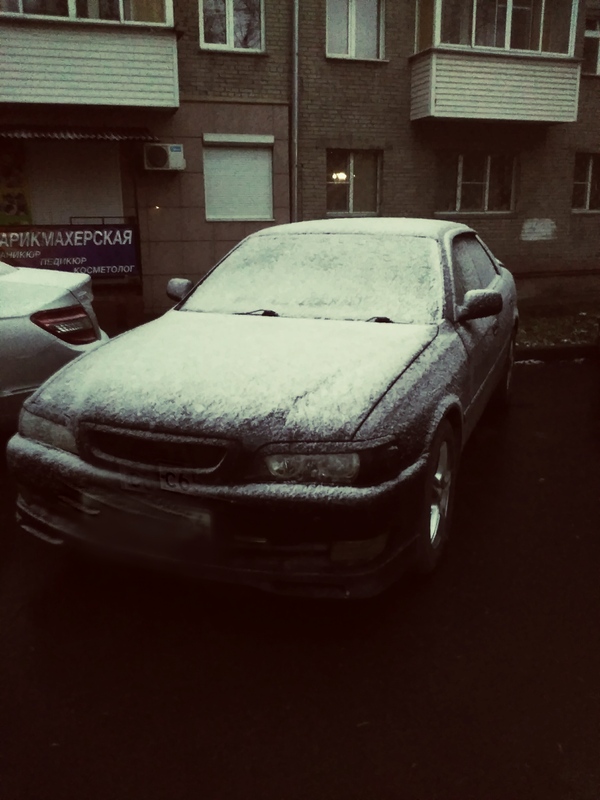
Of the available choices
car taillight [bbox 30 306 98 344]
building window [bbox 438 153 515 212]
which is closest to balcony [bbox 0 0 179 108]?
building window [bbox 438 153 515 212]

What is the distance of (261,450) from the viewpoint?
2.52 meters

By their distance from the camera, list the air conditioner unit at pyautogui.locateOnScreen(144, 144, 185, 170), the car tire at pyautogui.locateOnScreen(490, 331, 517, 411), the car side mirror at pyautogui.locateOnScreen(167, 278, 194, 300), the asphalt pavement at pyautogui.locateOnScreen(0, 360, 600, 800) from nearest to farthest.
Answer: the asphalt pavement at pyautogui.locateOnScreen(0, 360, 600, 800) < the car side mirror at pyautogui.locateOnScreen(167, 278, 194, 300) < the car tire at pyautogui.locateOnScreen(490, 331, 517, 411) < the air conditioner unit at pyautogui.locateOnScreen(144, 144, 185, 170)

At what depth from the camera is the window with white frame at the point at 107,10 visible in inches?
435

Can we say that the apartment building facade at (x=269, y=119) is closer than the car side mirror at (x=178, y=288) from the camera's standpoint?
No

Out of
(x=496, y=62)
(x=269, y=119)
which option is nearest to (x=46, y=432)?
(x=269, y=119)

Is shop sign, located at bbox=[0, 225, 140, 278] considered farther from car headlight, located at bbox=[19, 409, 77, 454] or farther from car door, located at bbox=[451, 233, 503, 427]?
car headlight, located at bbox=[19, 409, 77, 454]

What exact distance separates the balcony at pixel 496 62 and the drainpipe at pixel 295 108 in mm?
2347

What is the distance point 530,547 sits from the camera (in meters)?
3.55

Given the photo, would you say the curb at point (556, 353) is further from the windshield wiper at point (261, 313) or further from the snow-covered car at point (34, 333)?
the snow-covered car at point (34, 333)

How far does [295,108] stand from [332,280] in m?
9.99

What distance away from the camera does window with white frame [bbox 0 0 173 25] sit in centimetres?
1105

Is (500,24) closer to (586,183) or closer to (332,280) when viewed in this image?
(586,183)

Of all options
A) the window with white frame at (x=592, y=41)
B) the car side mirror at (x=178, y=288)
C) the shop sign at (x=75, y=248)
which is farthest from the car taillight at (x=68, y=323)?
the window with white frame at (x=592, y=41)

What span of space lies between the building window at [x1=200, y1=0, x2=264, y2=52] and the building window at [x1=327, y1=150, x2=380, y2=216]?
242 cm
